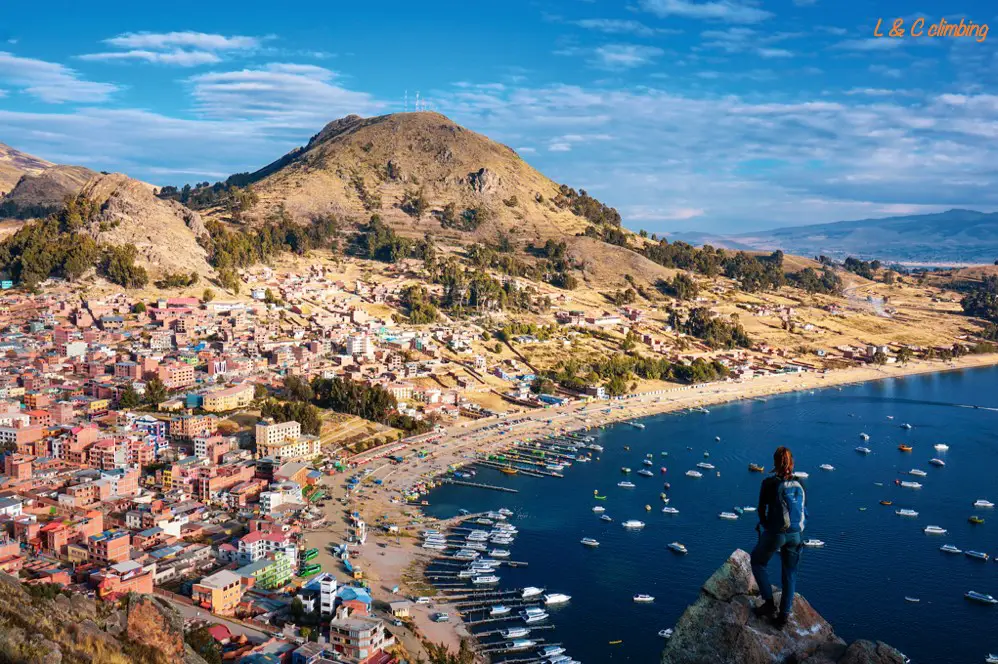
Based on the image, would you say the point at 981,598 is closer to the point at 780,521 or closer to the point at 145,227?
the point at 780,521

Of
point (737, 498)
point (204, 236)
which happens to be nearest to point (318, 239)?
point (204, 236)

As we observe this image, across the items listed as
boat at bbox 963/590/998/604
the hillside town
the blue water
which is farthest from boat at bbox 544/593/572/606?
boat at bbox 963/590/998/604

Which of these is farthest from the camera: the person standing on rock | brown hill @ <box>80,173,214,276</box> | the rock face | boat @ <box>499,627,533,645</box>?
brown hill @ <box>80,173,214,276</box>

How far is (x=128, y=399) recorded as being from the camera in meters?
30.3

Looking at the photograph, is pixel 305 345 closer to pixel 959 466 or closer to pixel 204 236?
pixel 204 236

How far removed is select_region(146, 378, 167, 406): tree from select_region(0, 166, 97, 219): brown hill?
35868 millimetres

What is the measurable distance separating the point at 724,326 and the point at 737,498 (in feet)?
94.4

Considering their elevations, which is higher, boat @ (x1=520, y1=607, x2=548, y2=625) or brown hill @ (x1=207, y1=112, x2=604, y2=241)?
brown hill @ (x1=207, y1=112, x2=604, y2=241)

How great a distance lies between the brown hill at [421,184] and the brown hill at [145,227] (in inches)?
447

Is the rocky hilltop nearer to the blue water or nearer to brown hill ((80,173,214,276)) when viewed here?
the blue water

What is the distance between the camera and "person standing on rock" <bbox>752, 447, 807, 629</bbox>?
3533 mm

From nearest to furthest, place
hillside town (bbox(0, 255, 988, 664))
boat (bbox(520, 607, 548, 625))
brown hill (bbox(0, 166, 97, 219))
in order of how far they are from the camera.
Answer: hillside town (bbox(0, 255, 988, 664))
boat (bbox(520, 607, 548, 625))
brown hill (bbox(0, 166, 97, 219))

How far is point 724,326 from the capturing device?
178 ft

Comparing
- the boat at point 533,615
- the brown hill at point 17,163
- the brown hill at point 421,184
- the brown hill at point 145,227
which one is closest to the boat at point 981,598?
the boat at point 533,615
